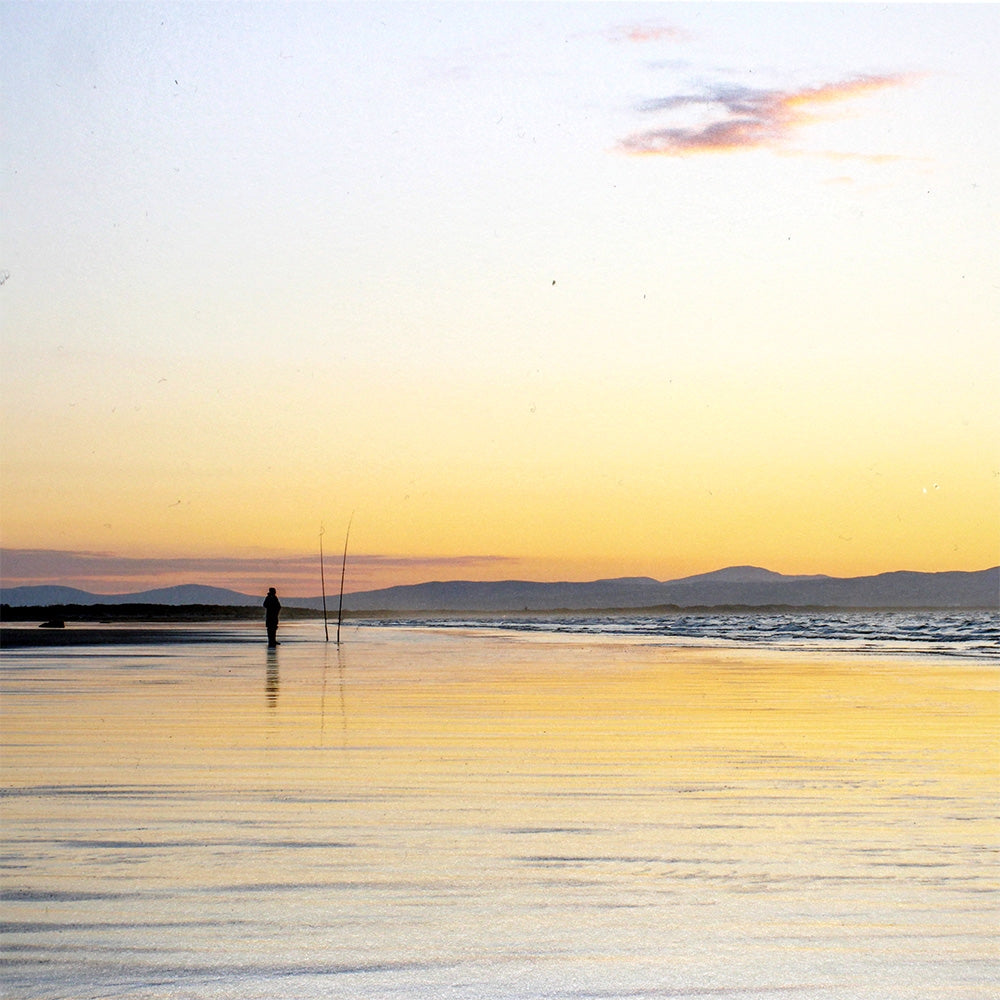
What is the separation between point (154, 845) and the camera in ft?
16.8

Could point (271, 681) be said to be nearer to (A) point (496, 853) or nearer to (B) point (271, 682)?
(B) point (271, 682)

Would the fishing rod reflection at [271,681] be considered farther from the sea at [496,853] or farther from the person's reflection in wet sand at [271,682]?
the sea at [496,853]

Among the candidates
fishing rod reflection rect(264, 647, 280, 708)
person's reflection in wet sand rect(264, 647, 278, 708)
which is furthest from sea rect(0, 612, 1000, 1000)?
fishing rod reflection rect(264, 647, 280, 708)

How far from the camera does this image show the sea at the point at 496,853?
11.8 feet

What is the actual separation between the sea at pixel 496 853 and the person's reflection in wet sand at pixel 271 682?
720 millimetres

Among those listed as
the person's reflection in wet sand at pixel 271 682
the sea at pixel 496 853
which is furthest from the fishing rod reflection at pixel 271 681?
the sea at pixel 496 853

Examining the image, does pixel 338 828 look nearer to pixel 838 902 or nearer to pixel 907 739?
pixel 838 902

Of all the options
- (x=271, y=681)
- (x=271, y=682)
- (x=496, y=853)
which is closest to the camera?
(x=496, y=853)

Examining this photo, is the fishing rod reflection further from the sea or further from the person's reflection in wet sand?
the sea

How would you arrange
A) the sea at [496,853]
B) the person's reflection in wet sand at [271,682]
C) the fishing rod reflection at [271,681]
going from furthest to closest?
the fishing rod reflection at [271,681] < the person's reflection in wet sand at [271,682] < the sea at [496,853]

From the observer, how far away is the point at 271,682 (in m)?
14.6

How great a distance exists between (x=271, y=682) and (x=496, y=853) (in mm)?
9969

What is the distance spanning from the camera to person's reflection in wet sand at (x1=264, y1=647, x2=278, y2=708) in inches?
464

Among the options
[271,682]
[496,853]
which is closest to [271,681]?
[271,682]
